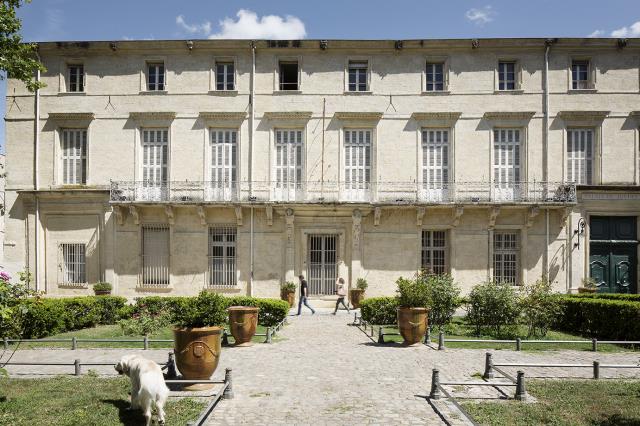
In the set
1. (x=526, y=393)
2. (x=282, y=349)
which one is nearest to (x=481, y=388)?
(x=526, y=393)

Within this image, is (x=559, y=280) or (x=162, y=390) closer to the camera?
(x=162, y=390)

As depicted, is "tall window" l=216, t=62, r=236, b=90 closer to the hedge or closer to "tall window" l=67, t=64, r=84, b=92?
"tall window" l=67, t=64, r=84, b=92

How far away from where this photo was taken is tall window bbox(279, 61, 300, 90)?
22.1 metres

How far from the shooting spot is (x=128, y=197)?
21.2m

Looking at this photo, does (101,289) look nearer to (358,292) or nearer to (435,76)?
(358,292)

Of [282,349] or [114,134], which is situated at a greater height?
[114,134]

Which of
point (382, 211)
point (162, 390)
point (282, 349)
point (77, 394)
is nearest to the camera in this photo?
point (162, 390)

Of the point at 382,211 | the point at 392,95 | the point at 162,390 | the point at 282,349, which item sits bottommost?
the point at 282,349

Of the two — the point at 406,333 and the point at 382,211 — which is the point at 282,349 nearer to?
the point at 406,333

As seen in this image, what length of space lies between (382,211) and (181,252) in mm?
9025

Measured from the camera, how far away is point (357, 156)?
21.6 m

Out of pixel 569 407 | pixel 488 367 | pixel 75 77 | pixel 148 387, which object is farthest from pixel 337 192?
pixel 148 387

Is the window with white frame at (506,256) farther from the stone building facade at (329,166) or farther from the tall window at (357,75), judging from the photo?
the tall window at (357,75)

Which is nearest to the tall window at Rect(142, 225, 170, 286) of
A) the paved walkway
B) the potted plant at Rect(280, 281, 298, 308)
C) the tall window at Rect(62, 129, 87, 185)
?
the tall window at Rect(62, 129, 87, 185)
